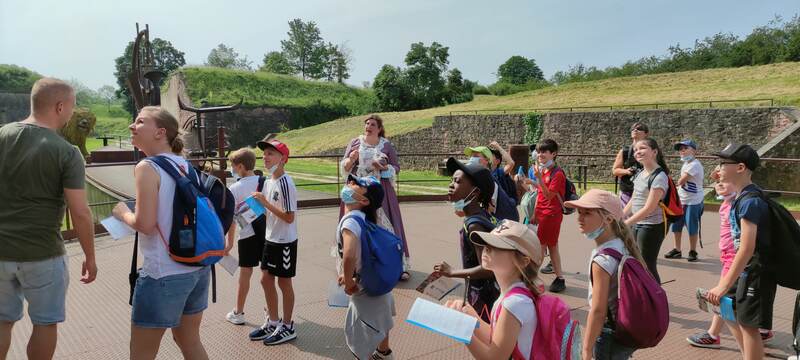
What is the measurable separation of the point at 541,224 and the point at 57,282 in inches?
166

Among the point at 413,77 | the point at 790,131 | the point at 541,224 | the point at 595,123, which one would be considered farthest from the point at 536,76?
the point at 541,224

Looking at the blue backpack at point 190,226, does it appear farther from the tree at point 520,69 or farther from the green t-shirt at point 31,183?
the tree at point 520,69

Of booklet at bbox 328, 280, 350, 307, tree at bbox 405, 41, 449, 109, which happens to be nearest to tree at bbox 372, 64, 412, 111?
tree at bbox 405, 41, 449, 109

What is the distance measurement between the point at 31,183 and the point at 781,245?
430cm

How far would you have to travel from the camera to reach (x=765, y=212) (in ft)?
9.75

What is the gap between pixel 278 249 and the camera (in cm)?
401

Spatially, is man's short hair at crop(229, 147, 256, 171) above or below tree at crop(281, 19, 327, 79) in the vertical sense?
below

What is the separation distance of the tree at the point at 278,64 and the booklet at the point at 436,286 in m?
98.3

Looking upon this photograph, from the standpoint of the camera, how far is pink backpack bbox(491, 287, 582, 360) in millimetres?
2010

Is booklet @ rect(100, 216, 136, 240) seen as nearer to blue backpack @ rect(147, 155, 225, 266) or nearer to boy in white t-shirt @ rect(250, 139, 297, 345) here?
blue backpack @ rect(147, 155, 225, 266)

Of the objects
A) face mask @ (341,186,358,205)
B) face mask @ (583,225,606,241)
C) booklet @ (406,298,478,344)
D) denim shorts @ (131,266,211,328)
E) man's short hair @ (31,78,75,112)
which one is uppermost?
man's short hair @ (31,78,75,112)

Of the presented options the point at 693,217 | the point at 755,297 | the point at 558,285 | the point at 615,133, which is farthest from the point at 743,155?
the point at 615,133

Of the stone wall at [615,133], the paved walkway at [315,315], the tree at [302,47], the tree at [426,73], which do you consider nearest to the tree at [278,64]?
the tree at [302,47]

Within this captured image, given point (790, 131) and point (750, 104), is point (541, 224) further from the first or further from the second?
point (750, 104)
